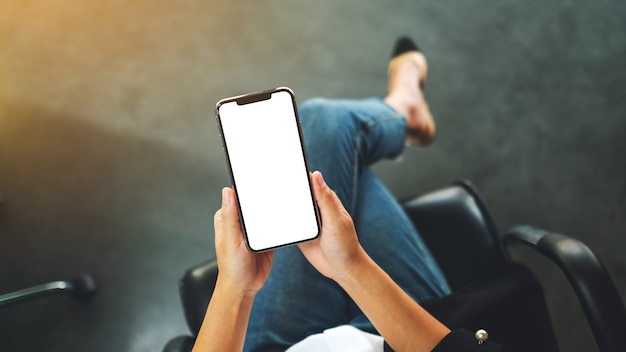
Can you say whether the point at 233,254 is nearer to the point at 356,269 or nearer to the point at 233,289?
the point at 233,289

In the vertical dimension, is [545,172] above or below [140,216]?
below

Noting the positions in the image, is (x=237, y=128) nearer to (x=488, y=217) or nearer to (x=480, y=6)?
(x=488, y=217)

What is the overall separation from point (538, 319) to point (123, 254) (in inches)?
41.3

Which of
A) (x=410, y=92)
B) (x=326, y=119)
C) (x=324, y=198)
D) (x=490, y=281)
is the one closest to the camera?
(x=324, y=198)

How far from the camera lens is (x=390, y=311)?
2.01ft

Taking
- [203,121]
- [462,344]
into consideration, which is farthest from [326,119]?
[203,121]

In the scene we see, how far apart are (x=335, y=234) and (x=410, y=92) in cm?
72

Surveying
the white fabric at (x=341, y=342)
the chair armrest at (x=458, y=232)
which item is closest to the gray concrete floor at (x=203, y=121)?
the chair armrest at (x=458, y=232)

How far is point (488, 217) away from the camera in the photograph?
908 millimetres

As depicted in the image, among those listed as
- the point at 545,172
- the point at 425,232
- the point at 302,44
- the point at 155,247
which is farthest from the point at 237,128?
the point at 545,172

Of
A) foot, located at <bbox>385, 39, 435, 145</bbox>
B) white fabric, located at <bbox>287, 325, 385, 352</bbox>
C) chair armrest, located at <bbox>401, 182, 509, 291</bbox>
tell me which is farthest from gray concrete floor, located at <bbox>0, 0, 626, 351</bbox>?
white fabric, located at <bbox>287, 325, 385, 352</bbox>

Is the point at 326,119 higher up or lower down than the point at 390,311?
higher up

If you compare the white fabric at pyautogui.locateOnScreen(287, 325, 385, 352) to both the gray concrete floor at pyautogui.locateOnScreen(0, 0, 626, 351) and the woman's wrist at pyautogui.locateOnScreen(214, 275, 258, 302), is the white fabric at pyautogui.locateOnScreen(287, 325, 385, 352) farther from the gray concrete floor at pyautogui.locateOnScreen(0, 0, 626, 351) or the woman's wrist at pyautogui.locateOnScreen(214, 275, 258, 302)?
the gray concrete floor at pyautogui.locateOnScreen(0, 0, 626, 351)

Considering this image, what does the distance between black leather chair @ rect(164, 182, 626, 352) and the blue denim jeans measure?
79 millimetres
